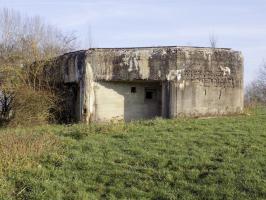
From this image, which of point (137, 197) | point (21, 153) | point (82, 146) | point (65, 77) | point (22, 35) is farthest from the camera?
point (22, 35)

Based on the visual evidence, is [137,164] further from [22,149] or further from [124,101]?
[124,101]

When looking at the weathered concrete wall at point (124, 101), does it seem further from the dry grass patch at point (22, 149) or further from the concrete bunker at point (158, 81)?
the dry grass patch at point (22, 149)

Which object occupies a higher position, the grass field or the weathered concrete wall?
the weathered concrete wall

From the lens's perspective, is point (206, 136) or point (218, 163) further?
point (206, 136)

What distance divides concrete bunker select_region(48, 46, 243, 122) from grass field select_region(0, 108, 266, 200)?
2.70m

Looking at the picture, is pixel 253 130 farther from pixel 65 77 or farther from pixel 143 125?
pixel 65 77

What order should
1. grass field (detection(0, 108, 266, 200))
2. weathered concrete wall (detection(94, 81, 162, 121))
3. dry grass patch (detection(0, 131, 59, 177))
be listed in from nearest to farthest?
grass field (detection(0, 108, 266, 200)) → dry grass patch (detection(0, 131, 59, 177)) → weathered concrete wall (detection(94, 81, 162, 121))

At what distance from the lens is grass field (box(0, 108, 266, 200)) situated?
7809mm

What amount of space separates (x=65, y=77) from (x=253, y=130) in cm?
660

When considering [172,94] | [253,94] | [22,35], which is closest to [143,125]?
[172,94]

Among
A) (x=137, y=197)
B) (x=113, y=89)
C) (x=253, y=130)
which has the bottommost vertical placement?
(x=137, y=197)

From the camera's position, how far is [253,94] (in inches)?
1533

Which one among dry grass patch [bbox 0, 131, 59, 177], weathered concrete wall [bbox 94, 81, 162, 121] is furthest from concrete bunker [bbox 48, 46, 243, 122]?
dry grass patch [bbox 0, 131, 59, 177]

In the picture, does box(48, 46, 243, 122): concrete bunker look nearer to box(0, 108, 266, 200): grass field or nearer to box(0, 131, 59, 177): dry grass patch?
box(0, 108, 266, 200): grass field
